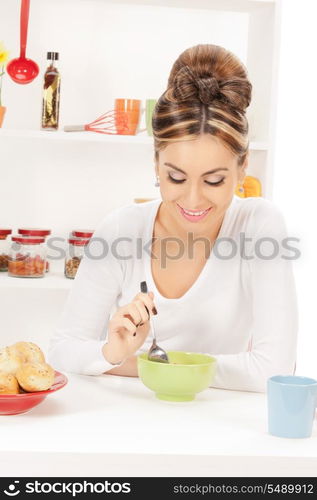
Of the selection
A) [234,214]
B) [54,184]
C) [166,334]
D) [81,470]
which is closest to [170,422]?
[81,470]

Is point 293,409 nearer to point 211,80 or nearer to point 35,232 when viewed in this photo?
point 211,80

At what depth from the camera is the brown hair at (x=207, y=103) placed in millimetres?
1805

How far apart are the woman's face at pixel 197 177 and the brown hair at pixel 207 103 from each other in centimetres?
2

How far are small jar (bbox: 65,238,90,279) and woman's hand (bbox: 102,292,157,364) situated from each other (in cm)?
129

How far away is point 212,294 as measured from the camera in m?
1.94

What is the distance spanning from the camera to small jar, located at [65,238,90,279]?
2953 mm

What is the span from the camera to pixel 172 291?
1.99m

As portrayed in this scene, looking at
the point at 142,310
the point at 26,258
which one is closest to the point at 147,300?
the point at 142,310

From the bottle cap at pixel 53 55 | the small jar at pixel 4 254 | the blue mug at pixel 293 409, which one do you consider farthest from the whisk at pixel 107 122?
the blue mug at pixel 293 409

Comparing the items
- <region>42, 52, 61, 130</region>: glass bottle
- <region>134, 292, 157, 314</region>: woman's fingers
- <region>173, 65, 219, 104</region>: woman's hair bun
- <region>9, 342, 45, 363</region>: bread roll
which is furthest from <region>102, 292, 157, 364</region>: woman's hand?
<region>42, 52, 61, 130</region>: glass bottle

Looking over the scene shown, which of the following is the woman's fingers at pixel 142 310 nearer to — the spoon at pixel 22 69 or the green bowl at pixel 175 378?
the green bowl at pixel 175 378

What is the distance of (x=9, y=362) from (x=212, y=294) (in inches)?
26.7

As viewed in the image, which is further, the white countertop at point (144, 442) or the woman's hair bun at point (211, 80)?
the woman's hair bun at point (211, 80)
